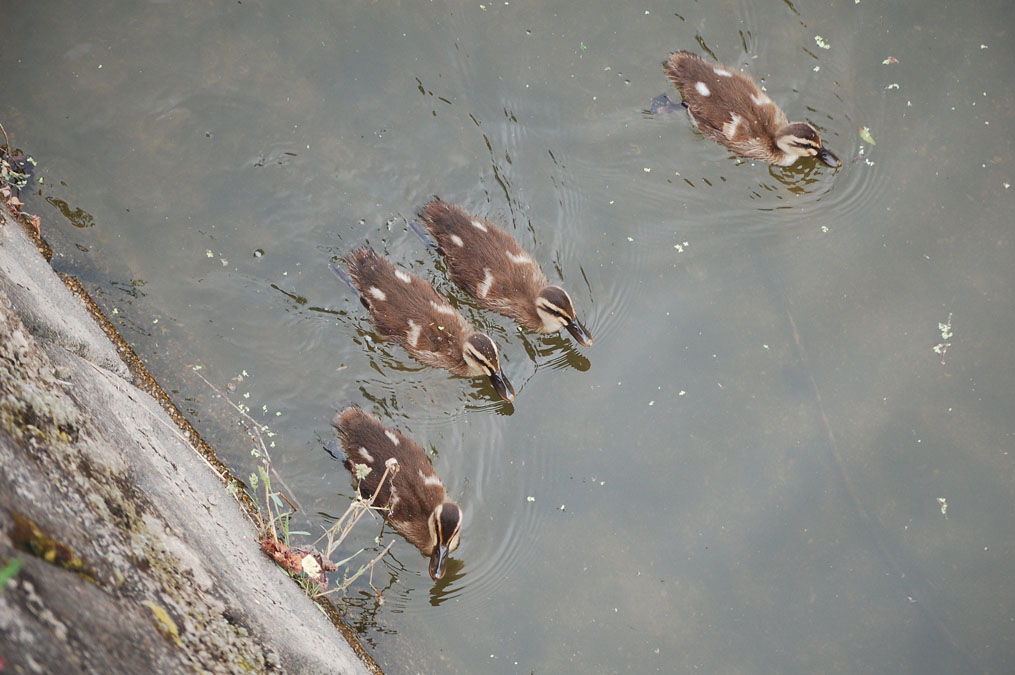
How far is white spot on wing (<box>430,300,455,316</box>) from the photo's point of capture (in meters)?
3.64

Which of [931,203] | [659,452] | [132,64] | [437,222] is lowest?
[659,452]

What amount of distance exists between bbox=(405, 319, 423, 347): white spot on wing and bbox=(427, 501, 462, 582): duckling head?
29.1 inches

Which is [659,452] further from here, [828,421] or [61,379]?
[61,379]

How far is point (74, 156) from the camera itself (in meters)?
3.82

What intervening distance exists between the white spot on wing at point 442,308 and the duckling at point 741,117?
1.59m

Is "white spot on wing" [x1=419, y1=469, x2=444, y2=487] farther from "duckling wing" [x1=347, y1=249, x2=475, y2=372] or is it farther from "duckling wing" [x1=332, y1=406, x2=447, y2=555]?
"duckling wing" [x1=347, y1=249, x2=475, y2=372]

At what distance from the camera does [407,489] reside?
11.0 ft

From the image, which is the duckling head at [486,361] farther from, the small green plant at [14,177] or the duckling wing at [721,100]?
the small green plant at [14,177]

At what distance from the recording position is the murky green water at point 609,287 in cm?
346

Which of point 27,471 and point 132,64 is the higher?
point 132,64

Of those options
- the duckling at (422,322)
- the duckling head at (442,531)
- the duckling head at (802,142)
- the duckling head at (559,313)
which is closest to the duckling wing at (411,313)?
the duckling at (422,322)

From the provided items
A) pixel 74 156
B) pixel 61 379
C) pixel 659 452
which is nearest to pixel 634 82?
pixel 659 452

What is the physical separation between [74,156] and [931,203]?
13.5ft

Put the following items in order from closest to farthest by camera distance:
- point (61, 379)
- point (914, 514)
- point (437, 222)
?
point (61, 379) < point (914, 514) < point (437, 222)
